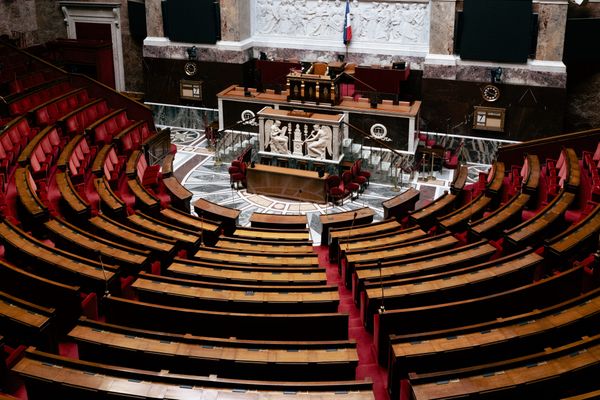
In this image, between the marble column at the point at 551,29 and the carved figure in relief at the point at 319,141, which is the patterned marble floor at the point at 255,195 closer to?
the carved figure in relief at the point at 319,141

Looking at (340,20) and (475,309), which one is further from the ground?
(340,20)

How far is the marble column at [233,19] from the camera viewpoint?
15805 mm

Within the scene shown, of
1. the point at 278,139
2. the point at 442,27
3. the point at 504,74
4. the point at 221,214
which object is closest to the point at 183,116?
the point at 278,139

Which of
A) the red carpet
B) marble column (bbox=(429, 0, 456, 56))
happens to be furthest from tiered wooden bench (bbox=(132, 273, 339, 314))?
marble column (bbox=(429, 0, 456, 56))

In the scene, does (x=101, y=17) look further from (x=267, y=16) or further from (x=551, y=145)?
(x=551, y=145)

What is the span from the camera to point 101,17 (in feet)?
56.9

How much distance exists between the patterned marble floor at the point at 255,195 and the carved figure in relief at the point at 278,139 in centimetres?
120

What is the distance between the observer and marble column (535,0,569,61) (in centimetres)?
1333

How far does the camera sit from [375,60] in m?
15.7

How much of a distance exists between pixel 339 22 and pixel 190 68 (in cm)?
406

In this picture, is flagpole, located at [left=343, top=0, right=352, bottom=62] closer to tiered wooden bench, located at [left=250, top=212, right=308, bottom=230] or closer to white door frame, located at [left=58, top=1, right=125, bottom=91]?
white door frame, located at [left=58, top=1, right=125, bottom=91]

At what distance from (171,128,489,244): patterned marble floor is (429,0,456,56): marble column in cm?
287

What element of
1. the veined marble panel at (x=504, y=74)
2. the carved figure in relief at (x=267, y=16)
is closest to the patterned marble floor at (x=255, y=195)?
the veined marble panel at (x=504, y=74)

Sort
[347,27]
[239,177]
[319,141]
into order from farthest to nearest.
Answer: [347,27] → [319,141] → [239,177]
